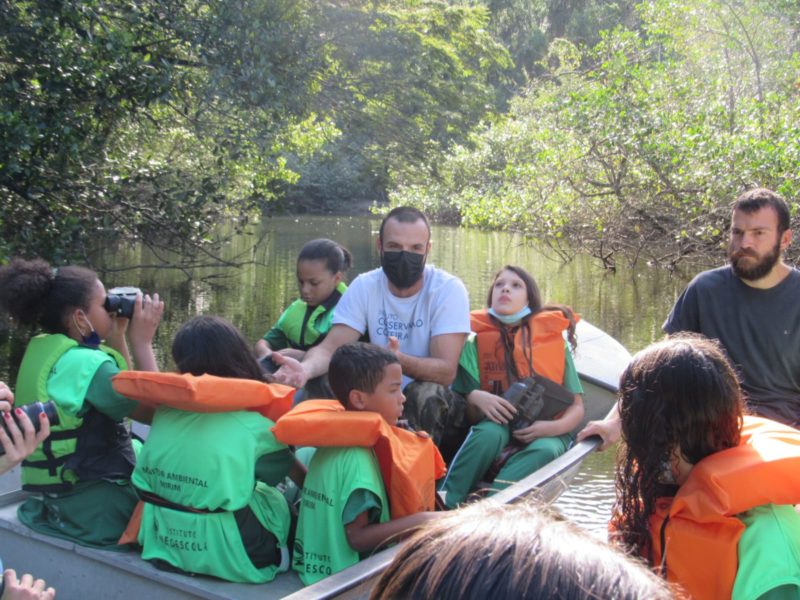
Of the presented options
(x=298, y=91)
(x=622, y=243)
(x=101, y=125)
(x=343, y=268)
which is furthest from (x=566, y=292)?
(x=343, y=268)

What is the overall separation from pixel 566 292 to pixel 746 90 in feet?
11.1

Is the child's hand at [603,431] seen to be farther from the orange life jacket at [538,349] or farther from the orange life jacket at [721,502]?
the orange life jacket at [721,502]

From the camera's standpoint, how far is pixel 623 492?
1969 mm

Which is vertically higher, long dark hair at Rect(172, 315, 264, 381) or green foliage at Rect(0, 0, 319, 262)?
green foliage at Rect(0, 0, 319, 262)

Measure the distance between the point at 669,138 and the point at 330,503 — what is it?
7.61 meters

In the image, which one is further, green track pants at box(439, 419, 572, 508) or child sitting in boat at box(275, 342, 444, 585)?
green track pants at box(439, 419, 572, 508)

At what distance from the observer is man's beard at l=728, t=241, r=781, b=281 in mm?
3326

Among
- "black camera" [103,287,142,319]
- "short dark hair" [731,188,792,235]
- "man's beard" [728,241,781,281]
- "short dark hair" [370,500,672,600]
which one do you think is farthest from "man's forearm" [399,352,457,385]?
"short dark hair" [370,500,672,600]

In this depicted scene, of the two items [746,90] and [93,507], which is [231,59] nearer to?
[93,507]

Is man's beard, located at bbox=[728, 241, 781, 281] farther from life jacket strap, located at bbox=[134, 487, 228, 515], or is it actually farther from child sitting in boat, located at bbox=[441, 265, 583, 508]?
life jacket strap, located at bbox=[134, 487, 228, 515]

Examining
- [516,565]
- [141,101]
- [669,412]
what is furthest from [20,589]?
[141,101]

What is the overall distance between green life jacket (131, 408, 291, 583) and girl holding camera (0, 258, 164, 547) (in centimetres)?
24

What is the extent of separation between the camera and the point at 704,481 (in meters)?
1.77

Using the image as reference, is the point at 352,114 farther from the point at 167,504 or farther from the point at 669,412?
the point at 669,412
